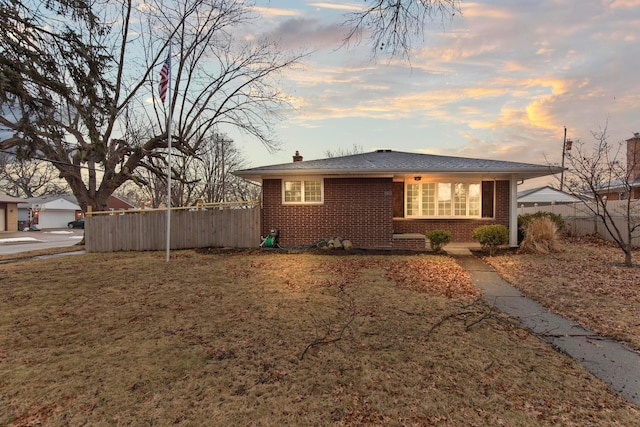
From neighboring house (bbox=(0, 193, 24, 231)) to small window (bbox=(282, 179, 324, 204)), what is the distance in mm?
38154

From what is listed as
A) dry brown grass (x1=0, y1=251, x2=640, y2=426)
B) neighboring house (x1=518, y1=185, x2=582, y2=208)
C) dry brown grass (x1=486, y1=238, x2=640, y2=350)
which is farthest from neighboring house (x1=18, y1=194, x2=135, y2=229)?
dry brown grass (x1=486, y1=238, x2=640, y2=350)

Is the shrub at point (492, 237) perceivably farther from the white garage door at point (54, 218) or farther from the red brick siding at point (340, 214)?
the white garage door at point (54, 218)

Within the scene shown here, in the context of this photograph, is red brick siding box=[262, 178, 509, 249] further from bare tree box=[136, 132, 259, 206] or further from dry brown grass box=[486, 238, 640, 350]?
bare tree box=[136, 132, 259, 206]

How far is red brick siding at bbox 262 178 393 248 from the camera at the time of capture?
1209cm

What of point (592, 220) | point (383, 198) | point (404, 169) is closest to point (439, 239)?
point (383, 198)

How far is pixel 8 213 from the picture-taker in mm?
36875

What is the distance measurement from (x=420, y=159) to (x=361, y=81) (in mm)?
4563

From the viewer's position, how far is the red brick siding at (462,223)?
12672mm

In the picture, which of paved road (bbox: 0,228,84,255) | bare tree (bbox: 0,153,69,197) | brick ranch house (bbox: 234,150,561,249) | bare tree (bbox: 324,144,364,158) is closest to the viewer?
brick ranch house (bbox: 234,150,561,249)

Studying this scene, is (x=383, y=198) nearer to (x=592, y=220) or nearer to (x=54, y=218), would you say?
(x=592, y=220)

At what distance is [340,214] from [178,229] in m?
6.10

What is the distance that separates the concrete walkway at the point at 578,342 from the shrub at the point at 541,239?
4826 mm

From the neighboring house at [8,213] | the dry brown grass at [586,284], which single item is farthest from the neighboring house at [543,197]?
the neighboring house at [8,213]

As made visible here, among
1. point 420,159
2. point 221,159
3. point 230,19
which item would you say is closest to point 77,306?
point 420,159
